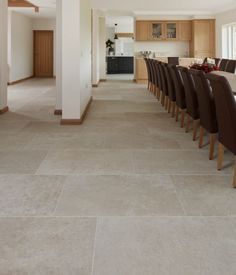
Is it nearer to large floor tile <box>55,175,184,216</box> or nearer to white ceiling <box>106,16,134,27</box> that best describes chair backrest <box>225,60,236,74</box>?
large floor tile <box>55,175,184,216</box>

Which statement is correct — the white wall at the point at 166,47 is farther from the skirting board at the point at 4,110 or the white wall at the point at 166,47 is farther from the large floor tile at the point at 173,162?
the large floor tile at the point at 173,162

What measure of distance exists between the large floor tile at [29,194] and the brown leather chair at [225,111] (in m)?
1.46

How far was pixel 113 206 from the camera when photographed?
2.67 metres

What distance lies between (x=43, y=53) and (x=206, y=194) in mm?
15535

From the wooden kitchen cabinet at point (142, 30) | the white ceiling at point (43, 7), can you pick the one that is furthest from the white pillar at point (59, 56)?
the wooden kitchen cabinet at point (142, 30)

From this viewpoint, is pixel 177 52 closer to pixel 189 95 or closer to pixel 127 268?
pixel 189 95

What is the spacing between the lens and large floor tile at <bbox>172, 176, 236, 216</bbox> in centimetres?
260

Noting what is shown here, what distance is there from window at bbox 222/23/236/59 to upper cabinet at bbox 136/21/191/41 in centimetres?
163

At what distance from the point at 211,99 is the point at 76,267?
7.87 ft

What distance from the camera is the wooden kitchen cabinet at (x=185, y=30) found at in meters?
14.1

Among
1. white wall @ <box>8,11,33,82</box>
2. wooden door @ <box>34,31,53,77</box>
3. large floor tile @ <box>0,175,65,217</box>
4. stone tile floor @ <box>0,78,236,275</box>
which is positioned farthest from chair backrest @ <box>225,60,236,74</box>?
wooden door @ <box>34,31,53,77</box>

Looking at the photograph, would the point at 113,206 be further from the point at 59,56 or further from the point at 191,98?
the point at 59,56

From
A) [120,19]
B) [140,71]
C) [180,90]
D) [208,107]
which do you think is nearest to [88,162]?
[208,107]

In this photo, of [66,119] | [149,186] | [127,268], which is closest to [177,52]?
[66,119]
